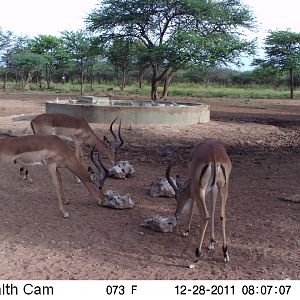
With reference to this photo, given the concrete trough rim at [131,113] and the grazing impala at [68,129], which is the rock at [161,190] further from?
the concrete trough rim at [131,113]

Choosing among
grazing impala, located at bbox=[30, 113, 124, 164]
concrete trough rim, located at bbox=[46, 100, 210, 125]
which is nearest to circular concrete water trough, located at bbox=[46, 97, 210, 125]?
concrete trough rim, located at bbox=[46, 100, 210, 125]

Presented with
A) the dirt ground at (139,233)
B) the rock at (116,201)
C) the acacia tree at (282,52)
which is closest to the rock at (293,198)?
the dirt ground at (139,233)

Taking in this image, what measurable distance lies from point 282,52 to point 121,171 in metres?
30.8

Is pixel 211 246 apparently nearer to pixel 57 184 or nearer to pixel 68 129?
pixel 57 184

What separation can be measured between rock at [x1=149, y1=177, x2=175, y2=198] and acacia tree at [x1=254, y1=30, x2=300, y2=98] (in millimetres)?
29930

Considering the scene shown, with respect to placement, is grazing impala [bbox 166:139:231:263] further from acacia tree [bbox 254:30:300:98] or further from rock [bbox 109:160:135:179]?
acacia tree [bbox 254:30:300:98]

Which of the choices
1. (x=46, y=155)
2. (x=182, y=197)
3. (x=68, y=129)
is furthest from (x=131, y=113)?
(x=182, y=197)

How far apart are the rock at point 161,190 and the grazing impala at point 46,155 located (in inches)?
36.0

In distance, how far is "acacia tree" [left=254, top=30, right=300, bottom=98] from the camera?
1352 inches

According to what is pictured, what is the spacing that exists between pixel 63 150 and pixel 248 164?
14.1ft

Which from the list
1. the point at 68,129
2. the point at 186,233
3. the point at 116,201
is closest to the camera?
the point at 186,233

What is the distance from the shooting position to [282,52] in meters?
35.4
